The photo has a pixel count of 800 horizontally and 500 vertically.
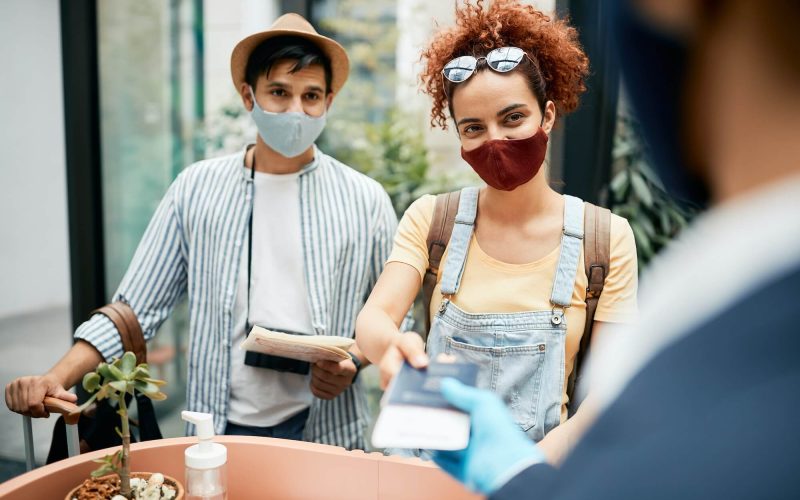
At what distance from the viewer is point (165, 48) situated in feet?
10.3

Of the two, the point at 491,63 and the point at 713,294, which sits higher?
the point at 491,63

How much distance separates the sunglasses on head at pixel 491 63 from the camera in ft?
4.69

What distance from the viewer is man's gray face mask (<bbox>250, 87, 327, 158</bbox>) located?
1860mm

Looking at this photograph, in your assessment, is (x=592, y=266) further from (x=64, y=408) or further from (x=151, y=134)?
(x=151, y=134)

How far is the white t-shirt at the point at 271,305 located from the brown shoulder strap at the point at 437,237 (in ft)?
1.58

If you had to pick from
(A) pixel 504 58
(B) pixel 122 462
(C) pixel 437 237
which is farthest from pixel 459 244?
(B) pixel 122 462

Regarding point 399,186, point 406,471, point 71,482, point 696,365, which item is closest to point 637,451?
point 696,365

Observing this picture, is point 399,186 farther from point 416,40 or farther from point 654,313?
point 654,313

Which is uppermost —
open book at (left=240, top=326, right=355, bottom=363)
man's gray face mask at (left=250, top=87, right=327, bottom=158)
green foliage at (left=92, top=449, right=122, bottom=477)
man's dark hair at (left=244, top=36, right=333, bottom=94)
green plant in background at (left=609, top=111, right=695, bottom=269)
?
man's dark hair at (left=244, top=36, right=333, bottom=94)

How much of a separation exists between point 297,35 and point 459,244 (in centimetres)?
88

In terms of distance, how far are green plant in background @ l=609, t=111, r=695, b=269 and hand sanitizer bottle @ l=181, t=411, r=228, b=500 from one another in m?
1.88

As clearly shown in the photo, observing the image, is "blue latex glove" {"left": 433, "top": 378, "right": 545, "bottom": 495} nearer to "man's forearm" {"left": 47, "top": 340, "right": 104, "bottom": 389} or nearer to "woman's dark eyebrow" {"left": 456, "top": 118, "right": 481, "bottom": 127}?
"woman's dark eyebrow" {"left": 456, "top": 118, "right": 481, "bottom": 127}

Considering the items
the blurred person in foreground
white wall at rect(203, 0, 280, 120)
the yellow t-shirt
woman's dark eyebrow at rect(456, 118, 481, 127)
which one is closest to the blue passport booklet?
the blurred person in foreground

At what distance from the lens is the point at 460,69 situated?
4.78ft
